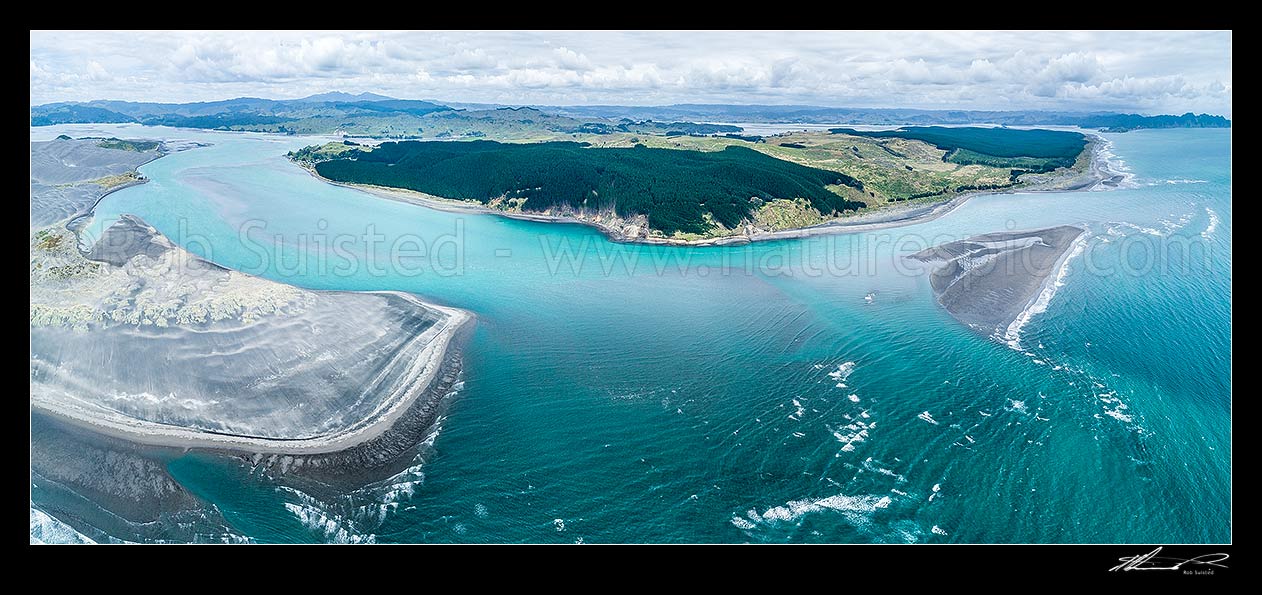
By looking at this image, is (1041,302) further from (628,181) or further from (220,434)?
(220,434)

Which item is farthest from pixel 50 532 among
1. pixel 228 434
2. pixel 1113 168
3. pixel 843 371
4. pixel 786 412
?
pixel 1113 168

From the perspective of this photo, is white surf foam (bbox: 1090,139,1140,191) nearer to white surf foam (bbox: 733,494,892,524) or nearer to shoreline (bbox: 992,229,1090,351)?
shoreline (bbox: 992,229,1090,351)

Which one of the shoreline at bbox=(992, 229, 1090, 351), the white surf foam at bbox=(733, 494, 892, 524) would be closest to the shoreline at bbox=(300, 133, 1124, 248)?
the shoreline at bbox=(992, 229, 1090, 351)

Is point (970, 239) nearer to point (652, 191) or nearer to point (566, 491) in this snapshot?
point (652, 191)
